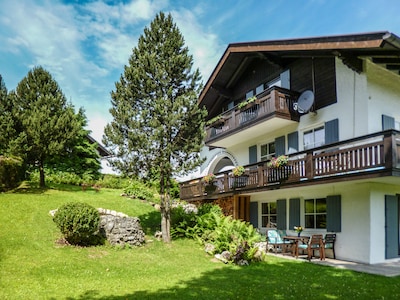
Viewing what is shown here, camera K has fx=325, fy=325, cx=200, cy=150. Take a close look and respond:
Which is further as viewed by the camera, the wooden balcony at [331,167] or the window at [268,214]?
the window at [268,214]

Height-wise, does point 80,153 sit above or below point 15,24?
below

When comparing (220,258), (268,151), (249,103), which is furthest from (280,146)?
(220,258)

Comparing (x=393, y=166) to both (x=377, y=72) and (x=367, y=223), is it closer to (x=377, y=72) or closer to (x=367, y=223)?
(x=367, y=223)

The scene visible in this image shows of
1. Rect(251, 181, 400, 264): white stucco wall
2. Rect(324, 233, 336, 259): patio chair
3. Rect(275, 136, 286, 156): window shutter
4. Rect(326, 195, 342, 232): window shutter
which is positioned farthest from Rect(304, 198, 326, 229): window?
Rect(275, 136, 286, 156): window shutter

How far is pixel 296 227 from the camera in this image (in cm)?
1512

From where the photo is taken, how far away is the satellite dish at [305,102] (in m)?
14.9

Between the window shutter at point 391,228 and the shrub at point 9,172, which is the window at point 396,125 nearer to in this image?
the window shutter at point 391,228

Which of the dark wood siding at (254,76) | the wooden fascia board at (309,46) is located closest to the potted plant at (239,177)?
the dark wood siding at (254,76)

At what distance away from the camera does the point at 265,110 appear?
16312mm

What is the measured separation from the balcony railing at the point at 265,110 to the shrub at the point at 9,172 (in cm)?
1357

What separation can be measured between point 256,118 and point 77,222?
9873mm

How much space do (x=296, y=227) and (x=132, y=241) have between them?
748 cm

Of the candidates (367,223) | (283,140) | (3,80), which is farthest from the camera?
(3,80)

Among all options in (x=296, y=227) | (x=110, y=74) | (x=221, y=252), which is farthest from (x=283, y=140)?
(x=110, y=74)
